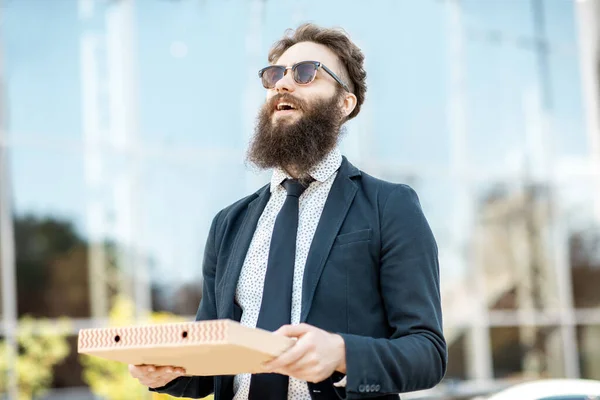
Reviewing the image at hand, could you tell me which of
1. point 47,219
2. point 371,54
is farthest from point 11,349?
point 371,54

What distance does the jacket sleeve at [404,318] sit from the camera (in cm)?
181

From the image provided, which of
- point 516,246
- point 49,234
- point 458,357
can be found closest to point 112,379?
point 49,234

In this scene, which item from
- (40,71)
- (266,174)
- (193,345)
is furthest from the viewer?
(266,174)

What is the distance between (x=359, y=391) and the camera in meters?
1.81

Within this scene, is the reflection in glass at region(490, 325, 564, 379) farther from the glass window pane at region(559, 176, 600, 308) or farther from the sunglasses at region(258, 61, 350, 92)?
the sunglasses at region(258, 61, 350, 92)

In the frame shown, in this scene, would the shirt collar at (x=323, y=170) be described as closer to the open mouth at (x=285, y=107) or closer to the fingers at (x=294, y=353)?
the open mouth at (x=285, y=107)

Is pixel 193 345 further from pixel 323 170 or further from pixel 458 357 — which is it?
pixel 458 357

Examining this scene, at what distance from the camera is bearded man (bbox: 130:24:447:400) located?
1848mm

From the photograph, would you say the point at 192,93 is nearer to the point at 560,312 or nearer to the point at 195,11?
the point at 195,11

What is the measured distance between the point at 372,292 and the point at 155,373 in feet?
1.66

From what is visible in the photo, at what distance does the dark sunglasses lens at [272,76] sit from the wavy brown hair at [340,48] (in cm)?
14

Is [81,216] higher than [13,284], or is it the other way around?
[81,216]

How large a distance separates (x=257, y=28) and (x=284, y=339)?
10.3 m

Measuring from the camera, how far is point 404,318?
195 cm
